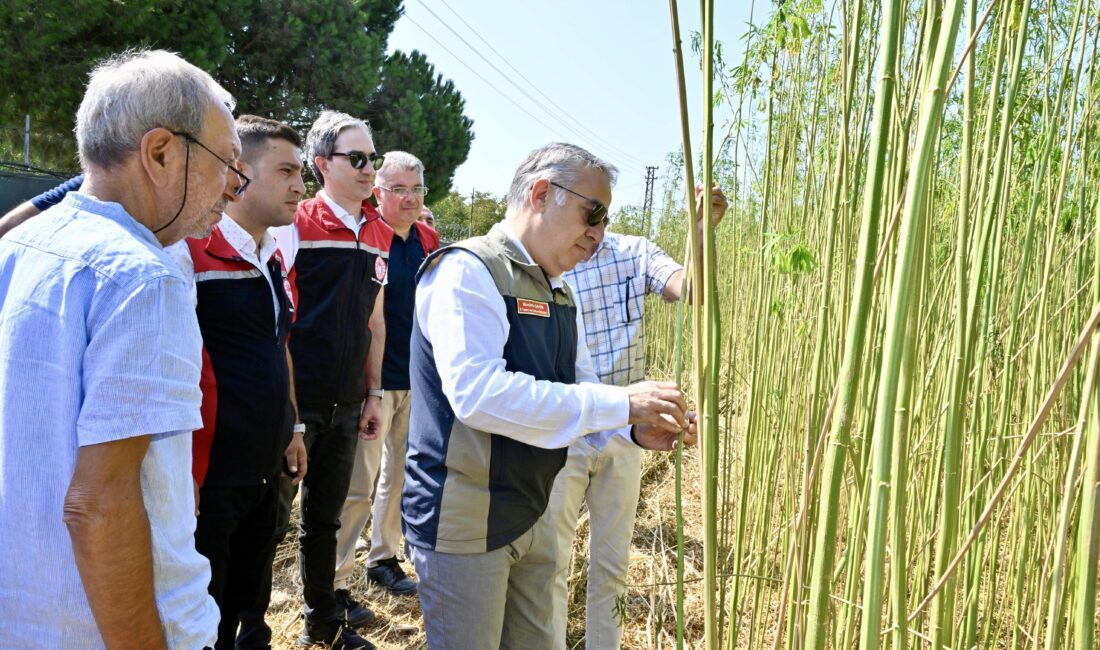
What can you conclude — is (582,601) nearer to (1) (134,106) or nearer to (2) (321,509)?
(2) (321,509)

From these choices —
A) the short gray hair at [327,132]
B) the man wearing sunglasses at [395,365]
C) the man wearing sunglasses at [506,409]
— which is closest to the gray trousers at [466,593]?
the man wearing sunglasses at [506,409]

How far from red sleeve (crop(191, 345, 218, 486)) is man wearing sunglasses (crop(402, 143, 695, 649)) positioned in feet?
1.35

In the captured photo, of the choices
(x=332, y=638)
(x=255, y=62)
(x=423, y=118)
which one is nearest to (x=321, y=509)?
(x=332, y=638)

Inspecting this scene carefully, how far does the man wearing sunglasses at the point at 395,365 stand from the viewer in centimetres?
268

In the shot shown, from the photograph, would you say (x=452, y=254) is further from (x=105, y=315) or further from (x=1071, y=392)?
(x=1071, y=392)

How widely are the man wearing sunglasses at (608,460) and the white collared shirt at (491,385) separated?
0.82 meters

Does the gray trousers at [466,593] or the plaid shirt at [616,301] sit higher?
the plaid shirt at [616,301]

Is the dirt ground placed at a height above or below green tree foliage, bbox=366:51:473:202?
below

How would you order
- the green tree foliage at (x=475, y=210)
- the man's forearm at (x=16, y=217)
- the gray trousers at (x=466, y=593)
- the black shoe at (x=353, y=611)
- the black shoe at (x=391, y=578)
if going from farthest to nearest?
1. the green tree foliage at (x=475, y=210)
2. the black shoe at (x=391, y=578)
3. the black shoe at (x=353, y=611)
4. the gray trousers at (x=466, y=593)
5. the man's forearm at (x=16, y=217)

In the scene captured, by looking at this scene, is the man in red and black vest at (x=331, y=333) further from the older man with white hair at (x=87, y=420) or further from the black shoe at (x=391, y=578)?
the older man with white hair at (x=87, y=420)

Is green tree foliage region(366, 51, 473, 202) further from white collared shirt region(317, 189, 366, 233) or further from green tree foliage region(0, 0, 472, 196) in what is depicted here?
white collared shirt region(317, 189, 366, 233)

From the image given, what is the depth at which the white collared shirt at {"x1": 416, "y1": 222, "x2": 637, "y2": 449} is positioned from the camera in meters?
1.18

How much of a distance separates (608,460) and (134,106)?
1.47 meters

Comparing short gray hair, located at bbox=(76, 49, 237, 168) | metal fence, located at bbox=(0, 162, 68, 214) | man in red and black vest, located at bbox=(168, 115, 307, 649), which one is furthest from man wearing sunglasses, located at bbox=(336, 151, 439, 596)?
→ metal fence, located at bbox=(0, 162, 68, 214)
